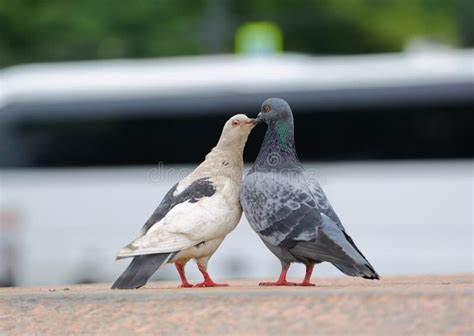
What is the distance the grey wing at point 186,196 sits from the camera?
6.39m

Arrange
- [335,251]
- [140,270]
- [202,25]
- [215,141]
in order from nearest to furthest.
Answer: [335,251]
[140,270]
[215,141]
[202,25]

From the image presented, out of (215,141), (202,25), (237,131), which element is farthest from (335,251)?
(202,25)

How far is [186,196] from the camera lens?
641 cm

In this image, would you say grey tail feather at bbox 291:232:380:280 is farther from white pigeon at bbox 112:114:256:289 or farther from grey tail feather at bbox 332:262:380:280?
white pigeon at bbox 112:114:256:289

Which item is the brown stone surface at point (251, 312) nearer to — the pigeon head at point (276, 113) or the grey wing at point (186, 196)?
the grey wing at point (186, 196)

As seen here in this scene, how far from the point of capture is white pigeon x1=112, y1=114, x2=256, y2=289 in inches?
240

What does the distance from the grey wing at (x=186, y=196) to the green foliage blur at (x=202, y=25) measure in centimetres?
1910

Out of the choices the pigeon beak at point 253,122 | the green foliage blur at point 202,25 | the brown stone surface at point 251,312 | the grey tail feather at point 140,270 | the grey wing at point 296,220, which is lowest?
the brown stone surface at point 251,312

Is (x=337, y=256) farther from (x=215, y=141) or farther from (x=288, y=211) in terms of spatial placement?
(x=215, y=141)

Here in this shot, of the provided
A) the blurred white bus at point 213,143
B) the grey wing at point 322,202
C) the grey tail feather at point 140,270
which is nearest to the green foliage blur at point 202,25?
the blurred white bus at point 213,143

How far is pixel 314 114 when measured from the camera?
18.9m

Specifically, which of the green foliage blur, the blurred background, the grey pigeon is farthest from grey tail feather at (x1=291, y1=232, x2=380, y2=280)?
the green foliage blur

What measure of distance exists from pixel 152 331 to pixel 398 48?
2483cm

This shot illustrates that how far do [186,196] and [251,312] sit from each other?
4.52 feet
